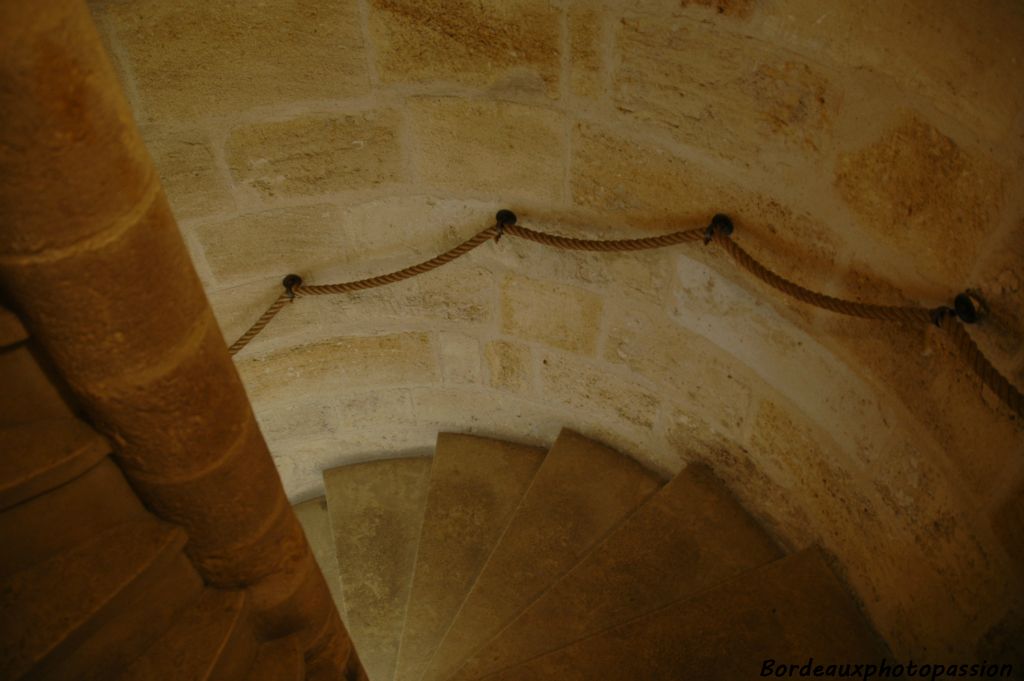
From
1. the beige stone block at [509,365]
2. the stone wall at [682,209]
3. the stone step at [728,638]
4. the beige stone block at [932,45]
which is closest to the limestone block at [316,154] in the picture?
the stone wall at [682,209]

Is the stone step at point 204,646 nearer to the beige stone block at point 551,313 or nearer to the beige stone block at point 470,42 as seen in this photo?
the beige stone block at point 551,313

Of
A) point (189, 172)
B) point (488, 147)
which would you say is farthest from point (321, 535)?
point (488, 147)

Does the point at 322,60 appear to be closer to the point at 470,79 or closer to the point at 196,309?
the point at 470,79

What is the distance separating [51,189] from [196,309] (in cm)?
A: 36

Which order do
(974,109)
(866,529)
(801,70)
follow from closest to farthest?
(974,109)
(801,70)
(866,529)

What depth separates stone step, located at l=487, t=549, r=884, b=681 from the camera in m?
1.86

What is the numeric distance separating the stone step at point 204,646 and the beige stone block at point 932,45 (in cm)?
174

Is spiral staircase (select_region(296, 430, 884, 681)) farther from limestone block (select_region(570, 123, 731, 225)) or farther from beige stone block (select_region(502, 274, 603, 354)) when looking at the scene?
limestone block (select_region(570, 123, 731, 225))

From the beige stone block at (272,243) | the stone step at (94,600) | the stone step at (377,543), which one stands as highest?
the beige stone block at (272,243)

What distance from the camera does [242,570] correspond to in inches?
66.1

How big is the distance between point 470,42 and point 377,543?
2.16 metres

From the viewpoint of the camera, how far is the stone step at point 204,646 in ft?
4.60

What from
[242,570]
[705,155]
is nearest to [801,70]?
[705,155]

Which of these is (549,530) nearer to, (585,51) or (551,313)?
(551,313)
